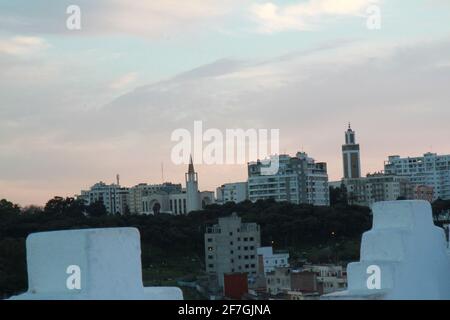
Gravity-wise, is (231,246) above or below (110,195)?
below

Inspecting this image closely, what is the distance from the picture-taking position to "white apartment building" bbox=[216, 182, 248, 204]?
97438 mm

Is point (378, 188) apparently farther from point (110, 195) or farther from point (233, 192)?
point (110, 195)

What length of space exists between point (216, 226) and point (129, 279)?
53.2 meters

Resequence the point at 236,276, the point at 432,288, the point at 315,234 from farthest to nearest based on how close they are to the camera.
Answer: the point at 315,234 < the point at 236,276 < the point at 432,288

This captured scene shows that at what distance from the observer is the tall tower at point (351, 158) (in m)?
101

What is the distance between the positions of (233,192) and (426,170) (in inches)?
1190

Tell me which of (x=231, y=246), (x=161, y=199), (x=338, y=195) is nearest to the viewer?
(x=231, y=246)

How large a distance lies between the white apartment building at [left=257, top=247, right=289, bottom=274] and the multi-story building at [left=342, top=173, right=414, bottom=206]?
43.9m

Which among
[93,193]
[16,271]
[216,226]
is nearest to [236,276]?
[216,226]

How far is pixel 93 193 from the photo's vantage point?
89938mm

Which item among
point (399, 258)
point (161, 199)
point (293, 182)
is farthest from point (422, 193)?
point (399, 258)

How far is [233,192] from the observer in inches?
3898

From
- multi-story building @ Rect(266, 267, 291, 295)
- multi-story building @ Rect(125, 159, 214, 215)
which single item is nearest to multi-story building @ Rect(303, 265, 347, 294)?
multi-story building @ Rect(266, 267, 291, 295)
